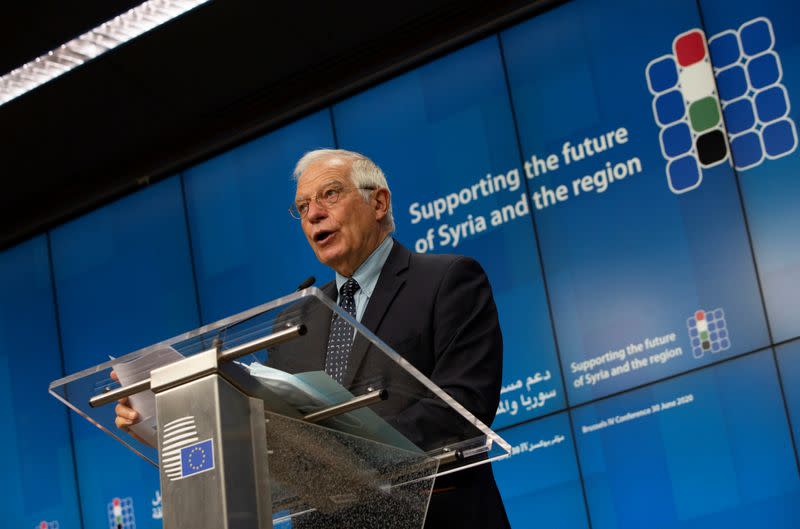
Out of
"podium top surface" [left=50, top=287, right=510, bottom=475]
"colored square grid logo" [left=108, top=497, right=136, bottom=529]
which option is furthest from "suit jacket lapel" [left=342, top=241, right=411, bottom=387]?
"colored square grid logo" [left=108, top=497, right=136, bottom=529]

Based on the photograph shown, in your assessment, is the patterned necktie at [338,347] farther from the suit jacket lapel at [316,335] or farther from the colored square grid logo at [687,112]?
→ the colored square grid logo at [687,112]

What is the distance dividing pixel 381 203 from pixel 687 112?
9.96 feet

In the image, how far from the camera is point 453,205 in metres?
5.74

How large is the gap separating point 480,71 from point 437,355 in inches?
160

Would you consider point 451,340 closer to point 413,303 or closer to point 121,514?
point 413,303

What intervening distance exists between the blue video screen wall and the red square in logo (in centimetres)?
1

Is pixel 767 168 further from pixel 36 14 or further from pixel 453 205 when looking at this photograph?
pixel 36 14

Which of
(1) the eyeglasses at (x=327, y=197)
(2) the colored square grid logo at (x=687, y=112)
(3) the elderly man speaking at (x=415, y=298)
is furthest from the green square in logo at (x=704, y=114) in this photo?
(1) the eyeglasses at (x=327, y=197)

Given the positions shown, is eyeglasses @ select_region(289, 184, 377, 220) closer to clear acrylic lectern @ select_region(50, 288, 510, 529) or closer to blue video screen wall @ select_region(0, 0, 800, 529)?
clear acrylic lectern @ select_region(50, 288, 510, 529)

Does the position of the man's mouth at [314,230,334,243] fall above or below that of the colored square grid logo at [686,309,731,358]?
below

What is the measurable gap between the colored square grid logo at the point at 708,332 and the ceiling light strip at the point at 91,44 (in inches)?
116

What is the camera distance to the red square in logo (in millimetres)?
5184

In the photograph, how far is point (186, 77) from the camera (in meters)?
6.23

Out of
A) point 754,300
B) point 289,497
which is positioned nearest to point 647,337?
point 754,300
